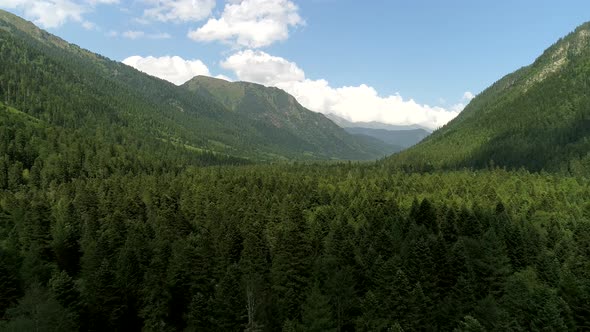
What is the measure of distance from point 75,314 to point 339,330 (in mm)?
31016

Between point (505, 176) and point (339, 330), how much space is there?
494ft

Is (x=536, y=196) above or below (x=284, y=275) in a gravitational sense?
above

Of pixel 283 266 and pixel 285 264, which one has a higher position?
pixel 285 264

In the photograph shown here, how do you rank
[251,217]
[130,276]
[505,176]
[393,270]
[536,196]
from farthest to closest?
[505,176] < [536,196] < [251,217] < [130,276] < [393,270]

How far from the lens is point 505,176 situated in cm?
17562

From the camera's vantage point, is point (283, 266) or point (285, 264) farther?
point (285, 264)

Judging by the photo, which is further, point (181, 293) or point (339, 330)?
point (181, 293)

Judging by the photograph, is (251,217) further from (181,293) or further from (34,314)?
(34,314)

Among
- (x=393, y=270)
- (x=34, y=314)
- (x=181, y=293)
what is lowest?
(x=181, y=293)

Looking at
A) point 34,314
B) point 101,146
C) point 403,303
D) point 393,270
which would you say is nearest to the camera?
point 34,314

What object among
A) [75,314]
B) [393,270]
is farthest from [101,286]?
[393,270]

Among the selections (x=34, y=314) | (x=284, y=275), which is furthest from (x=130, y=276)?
(x=284, y=275)

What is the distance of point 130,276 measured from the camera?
60.0 m

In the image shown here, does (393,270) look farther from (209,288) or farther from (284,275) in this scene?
(209,288)
